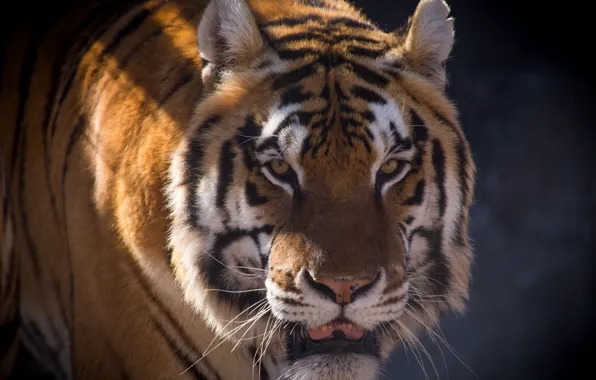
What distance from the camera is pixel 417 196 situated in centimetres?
157

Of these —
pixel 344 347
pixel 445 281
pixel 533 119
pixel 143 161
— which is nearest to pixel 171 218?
pixel 143 161

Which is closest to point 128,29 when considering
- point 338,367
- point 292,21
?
point 292,21

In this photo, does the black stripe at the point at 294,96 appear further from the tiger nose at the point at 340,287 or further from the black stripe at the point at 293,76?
the tiger nose at the point at 340,287

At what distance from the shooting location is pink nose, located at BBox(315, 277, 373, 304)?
1.42 meters

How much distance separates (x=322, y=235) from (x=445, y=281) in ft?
1.11

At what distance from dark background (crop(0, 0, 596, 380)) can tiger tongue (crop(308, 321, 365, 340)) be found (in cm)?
20

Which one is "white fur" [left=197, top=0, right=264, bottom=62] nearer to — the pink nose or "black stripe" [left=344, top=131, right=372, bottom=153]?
"black stripe" [left=344, top=131, right=372, bottom=153]

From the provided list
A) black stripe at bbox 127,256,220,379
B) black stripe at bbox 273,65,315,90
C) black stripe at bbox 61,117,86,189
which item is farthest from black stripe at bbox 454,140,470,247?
black stripe at bbox 61,117,86,189

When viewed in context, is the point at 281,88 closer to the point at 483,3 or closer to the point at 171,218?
the point at 171,218

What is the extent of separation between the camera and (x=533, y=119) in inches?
70.9

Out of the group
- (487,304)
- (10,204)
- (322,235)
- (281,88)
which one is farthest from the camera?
(10,204)

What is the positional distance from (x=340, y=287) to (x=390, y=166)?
258 mm

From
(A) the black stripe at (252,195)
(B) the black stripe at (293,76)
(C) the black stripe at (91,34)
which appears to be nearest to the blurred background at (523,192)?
(B) the black stripe at (293,76)

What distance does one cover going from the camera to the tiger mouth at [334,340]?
1.48 m
